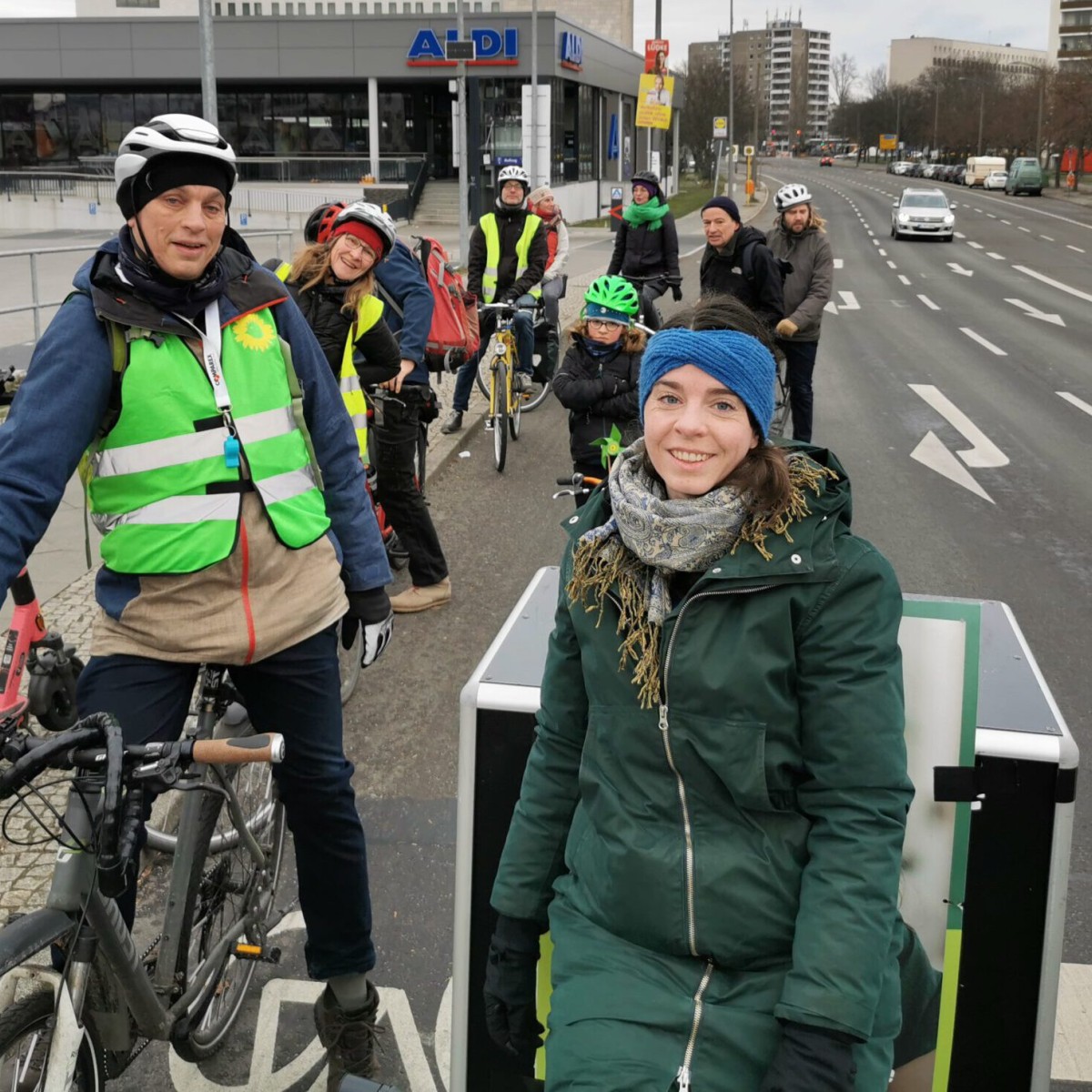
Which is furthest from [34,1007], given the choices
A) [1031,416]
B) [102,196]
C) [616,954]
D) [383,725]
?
[102,196]

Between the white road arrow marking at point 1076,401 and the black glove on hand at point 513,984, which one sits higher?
the black glove on hand at point 513,984

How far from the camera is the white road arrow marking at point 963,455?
10.0 meters

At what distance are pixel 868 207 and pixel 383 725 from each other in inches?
2170

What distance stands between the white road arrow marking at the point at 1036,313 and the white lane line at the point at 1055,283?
1.34m

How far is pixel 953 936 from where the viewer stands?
2480mm

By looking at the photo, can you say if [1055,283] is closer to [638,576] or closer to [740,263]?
[740,263]

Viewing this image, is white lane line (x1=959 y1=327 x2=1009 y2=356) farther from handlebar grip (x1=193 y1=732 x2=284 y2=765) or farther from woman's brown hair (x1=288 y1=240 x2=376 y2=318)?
handlebar grip (x1=193 y1=732 x2=284 y2=765)

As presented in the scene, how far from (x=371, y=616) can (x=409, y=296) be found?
3.98 m

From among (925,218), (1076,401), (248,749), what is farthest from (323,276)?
(925,218)

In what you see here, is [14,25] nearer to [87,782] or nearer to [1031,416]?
[1031,416]

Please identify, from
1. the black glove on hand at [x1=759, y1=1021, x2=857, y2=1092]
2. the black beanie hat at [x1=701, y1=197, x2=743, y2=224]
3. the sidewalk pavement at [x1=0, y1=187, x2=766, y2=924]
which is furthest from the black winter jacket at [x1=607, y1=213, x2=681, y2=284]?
the black glove on hand at [x1=759, y1=1021, x2=857, y2=1092]

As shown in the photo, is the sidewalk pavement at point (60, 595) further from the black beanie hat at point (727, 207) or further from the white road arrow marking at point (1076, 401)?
the white road arrow marking at point (1076, 401)

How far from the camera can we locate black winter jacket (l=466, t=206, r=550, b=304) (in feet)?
37.5

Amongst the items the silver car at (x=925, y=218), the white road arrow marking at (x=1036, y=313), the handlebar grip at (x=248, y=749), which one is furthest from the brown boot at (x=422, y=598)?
the silver car at (x=925, y=218)
